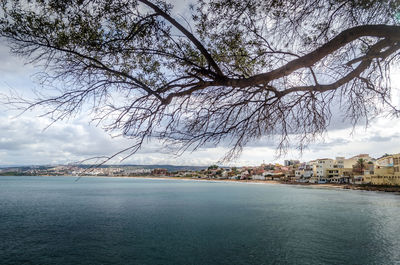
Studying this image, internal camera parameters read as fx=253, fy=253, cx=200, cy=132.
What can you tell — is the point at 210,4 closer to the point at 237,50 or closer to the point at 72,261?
the point at 237,50

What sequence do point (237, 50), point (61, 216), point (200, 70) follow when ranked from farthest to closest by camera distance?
point (61, 216), point (237, 50), point (200, 70)

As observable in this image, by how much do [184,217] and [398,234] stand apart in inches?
499

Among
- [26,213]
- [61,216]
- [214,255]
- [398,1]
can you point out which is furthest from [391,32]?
[26,213]

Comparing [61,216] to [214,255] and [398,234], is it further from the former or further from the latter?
[398,234]

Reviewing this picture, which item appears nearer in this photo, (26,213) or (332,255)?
(332,255)

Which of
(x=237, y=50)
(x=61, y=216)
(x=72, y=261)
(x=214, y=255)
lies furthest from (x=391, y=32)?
(x=61, y=216)

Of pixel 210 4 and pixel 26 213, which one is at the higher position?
pixel 210 4

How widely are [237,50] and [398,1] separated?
1925 millimetres

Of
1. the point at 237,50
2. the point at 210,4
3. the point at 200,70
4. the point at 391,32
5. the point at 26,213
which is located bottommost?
the point at 26,213

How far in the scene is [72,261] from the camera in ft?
30.6

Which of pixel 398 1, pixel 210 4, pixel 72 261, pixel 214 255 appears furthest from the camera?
pixel 214 255

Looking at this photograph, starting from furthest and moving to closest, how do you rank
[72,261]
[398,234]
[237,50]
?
[398,234] < [72,261] < [237,50]

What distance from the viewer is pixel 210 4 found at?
10.7ft

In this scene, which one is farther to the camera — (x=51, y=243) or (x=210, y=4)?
(x=51, y=243)
